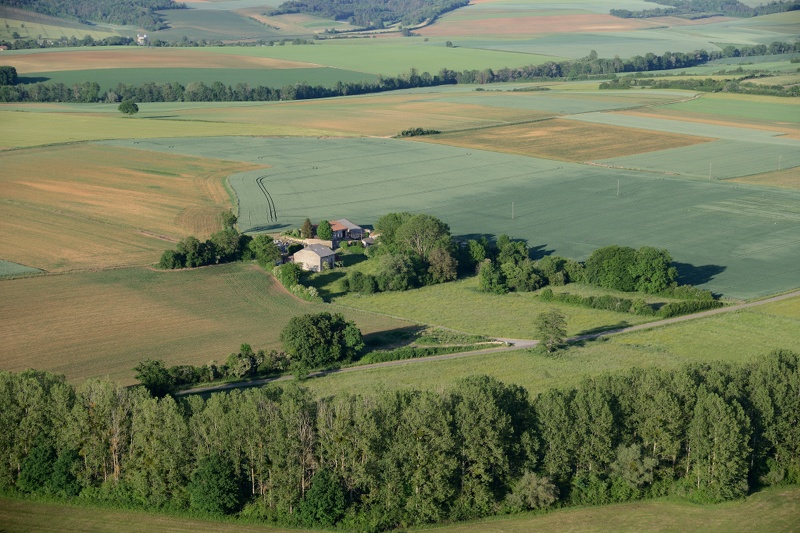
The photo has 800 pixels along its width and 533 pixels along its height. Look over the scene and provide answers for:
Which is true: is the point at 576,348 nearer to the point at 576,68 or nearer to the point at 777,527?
the point at 777,527

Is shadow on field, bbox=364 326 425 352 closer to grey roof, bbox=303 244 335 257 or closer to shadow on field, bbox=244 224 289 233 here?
grey roof, bbox=303 244 335 257

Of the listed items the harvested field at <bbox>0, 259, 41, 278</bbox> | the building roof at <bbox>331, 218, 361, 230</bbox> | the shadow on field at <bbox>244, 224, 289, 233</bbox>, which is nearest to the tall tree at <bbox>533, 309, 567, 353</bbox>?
the building roof at <bbox>331, 218, 361, 230</bbox>

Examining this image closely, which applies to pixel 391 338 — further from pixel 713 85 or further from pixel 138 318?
pixel 713 85

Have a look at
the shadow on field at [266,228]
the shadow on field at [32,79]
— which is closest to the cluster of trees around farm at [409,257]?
the shadow on field at [266,228]

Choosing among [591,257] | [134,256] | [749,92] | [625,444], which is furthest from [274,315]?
[749,92]

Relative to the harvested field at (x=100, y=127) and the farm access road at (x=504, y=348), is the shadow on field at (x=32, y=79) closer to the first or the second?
Answer: the harvested field at (x=100, y=127)
